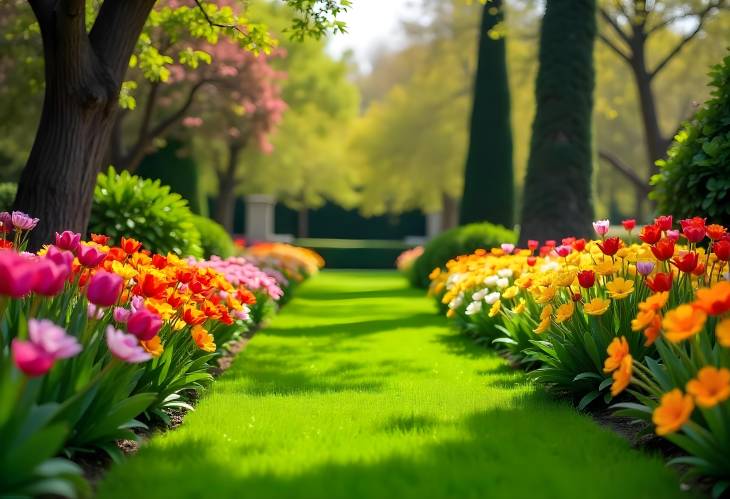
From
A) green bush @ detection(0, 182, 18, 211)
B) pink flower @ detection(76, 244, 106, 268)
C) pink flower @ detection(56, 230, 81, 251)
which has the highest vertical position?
green bush @ detection(0, 182, 18, 211)

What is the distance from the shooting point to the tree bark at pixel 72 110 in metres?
5.94

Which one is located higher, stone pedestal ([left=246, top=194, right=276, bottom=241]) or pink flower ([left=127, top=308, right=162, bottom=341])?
stone pedestal ([left=246, top=194, right=276, bottom=241])

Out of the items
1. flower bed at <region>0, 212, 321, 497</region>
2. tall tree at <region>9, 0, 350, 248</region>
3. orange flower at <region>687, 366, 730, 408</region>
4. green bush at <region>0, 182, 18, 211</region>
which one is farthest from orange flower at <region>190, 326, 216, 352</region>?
green bush at <region>0, 182, 18, 211</region>

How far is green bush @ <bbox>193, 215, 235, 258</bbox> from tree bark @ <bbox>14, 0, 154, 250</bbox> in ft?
18.2

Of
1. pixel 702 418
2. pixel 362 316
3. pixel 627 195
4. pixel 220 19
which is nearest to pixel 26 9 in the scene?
pixel 220 19

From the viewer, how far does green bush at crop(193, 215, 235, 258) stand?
38.9ft

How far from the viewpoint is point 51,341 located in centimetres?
230

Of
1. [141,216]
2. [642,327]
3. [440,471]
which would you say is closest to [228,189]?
[141,216]

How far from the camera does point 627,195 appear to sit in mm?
35844

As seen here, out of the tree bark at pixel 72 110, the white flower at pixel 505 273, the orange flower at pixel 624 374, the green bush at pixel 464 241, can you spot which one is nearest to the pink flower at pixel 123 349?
the orange flower at pixel 624 374

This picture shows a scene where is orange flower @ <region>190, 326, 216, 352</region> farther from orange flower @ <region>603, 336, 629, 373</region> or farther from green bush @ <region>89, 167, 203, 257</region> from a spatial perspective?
green bush @ <region>89, 167, 203, 257</region>

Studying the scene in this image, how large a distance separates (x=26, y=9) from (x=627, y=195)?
30.9 meters

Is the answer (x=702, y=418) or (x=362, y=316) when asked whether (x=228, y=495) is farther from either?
(x=362, y=316)

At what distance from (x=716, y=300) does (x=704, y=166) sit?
Result: 348cm
